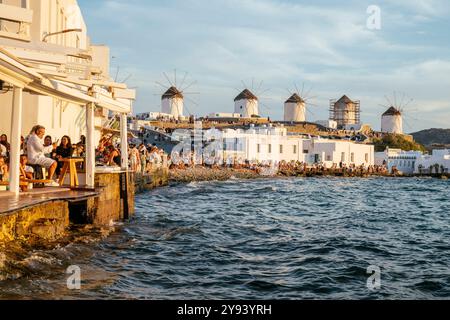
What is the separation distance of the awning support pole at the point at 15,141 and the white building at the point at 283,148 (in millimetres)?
58377

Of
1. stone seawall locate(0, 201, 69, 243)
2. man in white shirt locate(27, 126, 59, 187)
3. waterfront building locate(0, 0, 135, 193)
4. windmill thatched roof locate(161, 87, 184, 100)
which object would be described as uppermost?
windmill thatched roof locate(161, 87, 184, 100)

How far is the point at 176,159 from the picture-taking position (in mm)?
63250

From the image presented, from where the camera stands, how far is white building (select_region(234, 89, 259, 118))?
140 meters

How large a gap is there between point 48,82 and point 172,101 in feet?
387

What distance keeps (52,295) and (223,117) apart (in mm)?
118560

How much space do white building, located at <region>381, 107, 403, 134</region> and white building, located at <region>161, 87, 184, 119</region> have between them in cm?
4992

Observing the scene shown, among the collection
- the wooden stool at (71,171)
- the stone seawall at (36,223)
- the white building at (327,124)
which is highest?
the white building at (327,124)

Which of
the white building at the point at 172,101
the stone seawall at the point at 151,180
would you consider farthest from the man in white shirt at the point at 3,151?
the white building at the point at 172,101

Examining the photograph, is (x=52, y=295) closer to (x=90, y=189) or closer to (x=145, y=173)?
(x=90, y=189)

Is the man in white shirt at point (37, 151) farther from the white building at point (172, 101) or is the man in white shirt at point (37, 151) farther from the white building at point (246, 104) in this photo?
the white building at point (246, 104)

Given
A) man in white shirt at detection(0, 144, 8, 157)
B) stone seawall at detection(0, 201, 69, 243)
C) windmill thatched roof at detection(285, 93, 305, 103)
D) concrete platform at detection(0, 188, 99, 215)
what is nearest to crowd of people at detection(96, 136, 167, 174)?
man in white shirt at detection(0, 144, 8, 157)

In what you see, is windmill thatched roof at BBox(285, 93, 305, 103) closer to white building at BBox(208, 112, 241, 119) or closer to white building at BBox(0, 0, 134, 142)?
white building at BBox(208, 112, 241, 119)

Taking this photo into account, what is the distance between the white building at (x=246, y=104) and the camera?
13975cm
